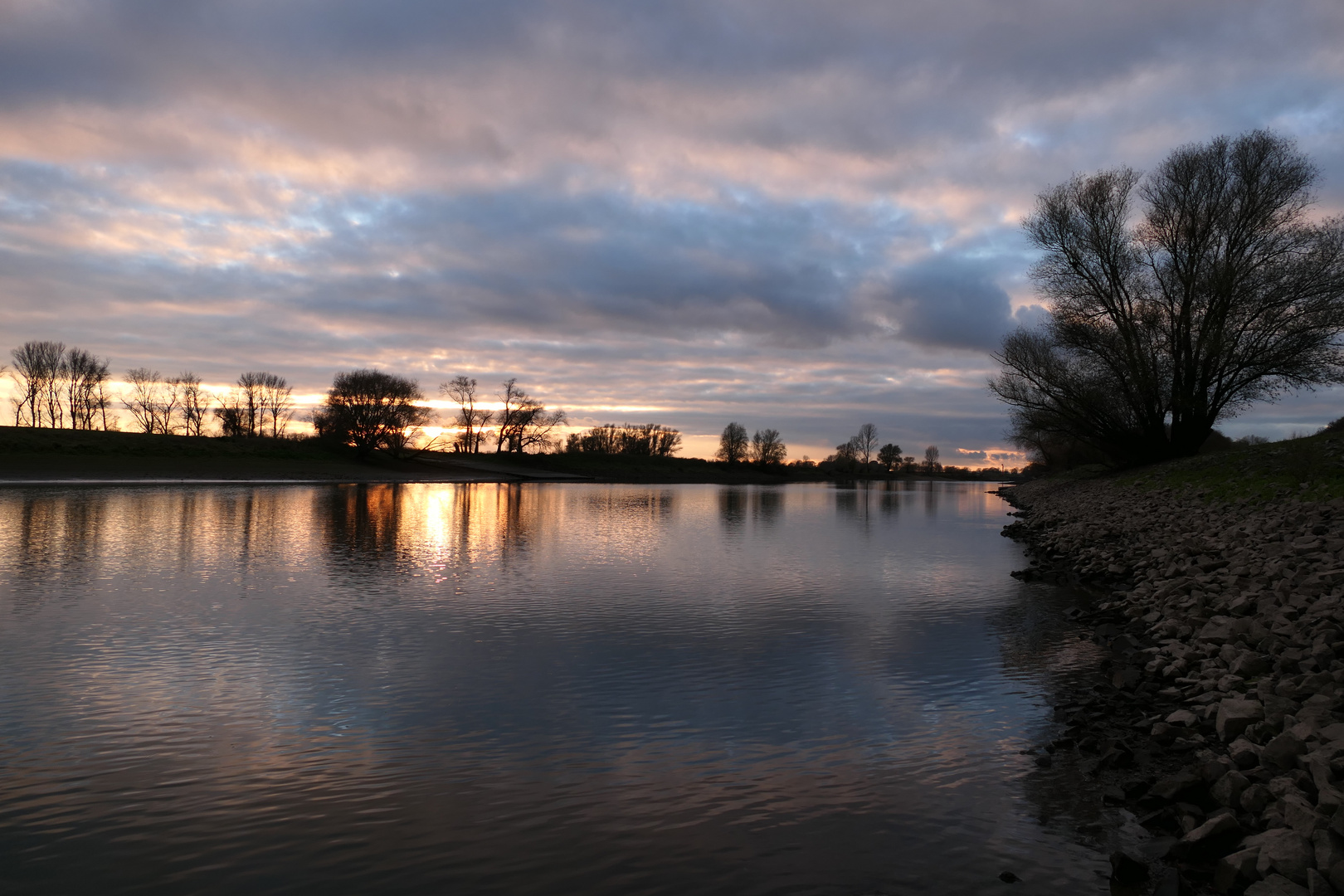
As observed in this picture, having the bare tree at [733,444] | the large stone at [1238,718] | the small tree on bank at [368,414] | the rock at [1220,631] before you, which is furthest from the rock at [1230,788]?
the bare tree at [733,444]

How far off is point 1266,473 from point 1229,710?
57.7 ft

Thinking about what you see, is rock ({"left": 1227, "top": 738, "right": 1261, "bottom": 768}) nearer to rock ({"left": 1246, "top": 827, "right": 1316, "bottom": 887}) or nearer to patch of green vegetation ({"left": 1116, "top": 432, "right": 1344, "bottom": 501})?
rock ({"left": 1246, "top": 827, "right": 1316, "bottom": 887})

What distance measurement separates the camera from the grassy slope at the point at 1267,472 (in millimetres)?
17406

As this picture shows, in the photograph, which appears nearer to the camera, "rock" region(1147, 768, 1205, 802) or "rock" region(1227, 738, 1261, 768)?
"rock" region(1147, 768, 1205, 802)

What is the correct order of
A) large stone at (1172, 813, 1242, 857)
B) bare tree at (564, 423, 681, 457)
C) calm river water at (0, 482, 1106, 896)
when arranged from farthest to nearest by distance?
bare tree at (564, 423, 681, 457) < large stone at (1172, 813, 1242, 857) < calm river water at (0, 482, 1106, 896)

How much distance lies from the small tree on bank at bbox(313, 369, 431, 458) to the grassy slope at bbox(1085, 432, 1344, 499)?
80752 mm

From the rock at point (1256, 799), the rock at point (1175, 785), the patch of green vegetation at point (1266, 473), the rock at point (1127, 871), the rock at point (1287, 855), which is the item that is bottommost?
the rock at point (1127, 871)

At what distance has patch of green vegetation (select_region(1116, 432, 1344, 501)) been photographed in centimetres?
1736

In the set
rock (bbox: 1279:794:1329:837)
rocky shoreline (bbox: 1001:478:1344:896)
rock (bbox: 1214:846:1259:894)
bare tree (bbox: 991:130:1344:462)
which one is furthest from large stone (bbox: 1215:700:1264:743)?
bare tree (bbox: 991:130:1344:462)

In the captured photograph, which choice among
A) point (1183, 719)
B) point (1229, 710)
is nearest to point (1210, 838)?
point (1229, 710)

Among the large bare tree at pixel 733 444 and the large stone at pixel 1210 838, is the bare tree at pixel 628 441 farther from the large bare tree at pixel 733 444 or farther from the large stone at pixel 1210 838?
the large stone at pixel 1210 838

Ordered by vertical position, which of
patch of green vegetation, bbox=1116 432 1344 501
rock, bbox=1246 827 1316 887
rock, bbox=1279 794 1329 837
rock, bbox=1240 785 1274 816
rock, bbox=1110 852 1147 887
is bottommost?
rock, bbox=1110 852 1147 887

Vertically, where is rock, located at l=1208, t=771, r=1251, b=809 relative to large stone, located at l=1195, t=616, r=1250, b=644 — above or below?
below

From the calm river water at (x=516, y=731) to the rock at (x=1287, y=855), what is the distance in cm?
99
